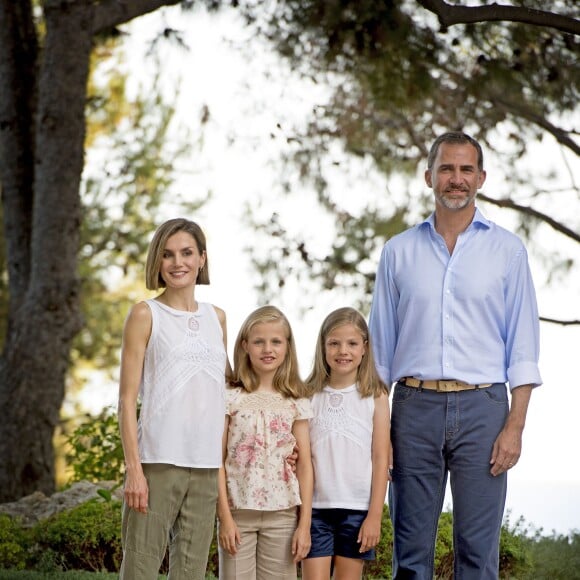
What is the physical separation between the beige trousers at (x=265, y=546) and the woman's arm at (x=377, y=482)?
257 millimetres

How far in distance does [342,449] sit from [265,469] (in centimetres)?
29

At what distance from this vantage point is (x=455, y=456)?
11.1 feet

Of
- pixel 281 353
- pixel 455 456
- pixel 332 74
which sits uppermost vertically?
pixel 332 74

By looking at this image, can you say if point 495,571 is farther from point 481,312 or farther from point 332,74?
point 332,74

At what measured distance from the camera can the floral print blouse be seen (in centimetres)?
352

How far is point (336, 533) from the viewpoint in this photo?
11.8 feet

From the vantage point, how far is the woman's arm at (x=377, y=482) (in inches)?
139

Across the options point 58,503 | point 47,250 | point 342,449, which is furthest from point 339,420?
point 47,250

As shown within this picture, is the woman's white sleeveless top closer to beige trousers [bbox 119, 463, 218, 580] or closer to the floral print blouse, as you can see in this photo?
beige trousers [bbox 119, 463, 218, 580]

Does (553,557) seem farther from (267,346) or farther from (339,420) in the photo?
(267,346)

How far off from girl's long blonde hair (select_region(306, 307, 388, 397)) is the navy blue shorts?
0.43 metres

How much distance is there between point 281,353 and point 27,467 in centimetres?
466

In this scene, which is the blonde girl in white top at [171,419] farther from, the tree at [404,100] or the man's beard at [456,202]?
the tree at [404,100]

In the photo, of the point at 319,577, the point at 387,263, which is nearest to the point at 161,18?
the point at 387,263
